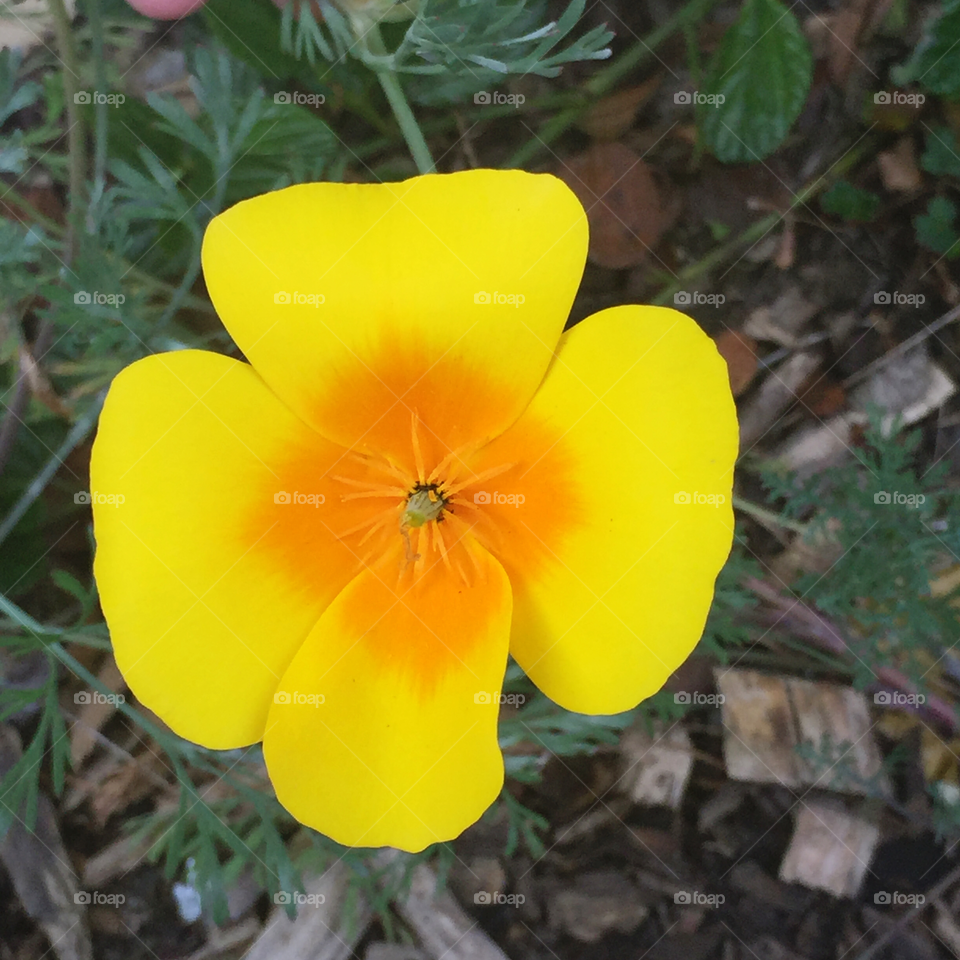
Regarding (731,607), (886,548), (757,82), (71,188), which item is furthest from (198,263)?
(886,548)

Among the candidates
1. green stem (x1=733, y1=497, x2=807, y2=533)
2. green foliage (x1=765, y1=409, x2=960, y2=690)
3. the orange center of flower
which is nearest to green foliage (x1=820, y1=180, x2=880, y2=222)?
green foliage (x1=765, y1=409, x2=960, y2=690)

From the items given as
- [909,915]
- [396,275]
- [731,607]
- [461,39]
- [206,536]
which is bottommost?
[909,915]

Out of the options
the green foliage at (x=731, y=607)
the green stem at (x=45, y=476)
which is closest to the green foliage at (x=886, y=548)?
the green foliage at (x=731, y=607)

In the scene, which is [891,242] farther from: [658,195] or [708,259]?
[658,195]

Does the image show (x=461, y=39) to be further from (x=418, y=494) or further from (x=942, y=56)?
(x=942, y=56)

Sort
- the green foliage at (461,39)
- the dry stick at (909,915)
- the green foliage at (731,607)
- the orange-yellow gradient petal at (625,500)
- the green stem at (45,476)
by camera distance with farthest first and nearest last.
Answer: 1. the dry stick at (909,915)
2. the green foliage at (731,607)
3. the green stem at (45,476)
4. the green foliage at (461,39)
5. the orange-yellow gradient petal at (625,500)

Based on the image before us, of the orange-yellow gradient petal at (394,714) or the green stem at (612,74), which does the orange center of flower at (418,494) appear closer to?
the orange-yellow gradient petal at (394,714)
